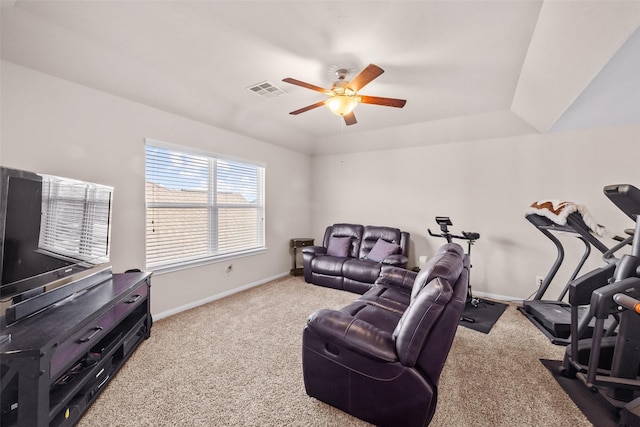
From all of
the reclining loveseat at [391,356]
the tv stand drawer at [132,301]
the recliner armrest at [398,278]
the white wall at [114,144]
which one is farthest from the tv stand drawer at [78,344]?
the recliner armrest at [398,278]

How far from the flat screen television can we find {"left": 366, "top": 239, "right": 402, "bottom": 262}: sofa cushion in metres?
3.47

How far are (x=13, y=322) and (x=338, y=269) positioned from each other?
11.0 feet

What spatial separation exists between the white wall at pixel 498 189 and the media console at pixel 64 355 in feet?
13.1

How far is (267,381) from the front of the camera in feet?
6.40

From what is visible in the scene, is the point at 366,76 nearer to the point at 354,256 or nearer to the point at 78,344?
the point at 78,344

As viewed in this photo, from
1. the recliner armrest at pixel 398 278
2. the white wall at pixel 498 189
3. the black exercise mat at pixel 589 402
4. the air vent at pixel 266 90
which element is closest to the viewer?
the black exercise mat at pixel 589 402

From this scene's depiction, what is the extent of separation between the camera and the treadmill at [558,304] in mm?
2467

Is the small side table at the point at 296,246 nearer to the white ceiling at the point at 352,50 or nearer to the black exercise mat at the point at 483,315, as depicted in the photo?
the white ceiling at the point at 352,50

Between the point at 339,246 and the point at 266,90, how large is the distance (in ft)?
9.17

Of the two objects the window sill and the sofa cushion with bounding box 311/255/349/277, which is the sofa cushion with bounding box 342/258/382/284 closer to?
the sofa cushion with bounding box 311/255/349/277

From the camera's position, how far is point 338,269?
407cm

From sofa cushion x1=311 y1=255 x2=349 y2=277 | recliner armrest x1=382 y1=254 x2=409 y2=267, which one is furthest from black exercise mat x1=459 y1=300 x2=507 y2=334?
sofa cushion x1=311 y1=255 x2=349 y2=277

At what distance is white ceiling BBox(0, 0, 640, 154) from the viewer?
5.64 ft

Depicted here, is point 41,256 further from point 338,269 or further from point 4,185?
point 338,269
